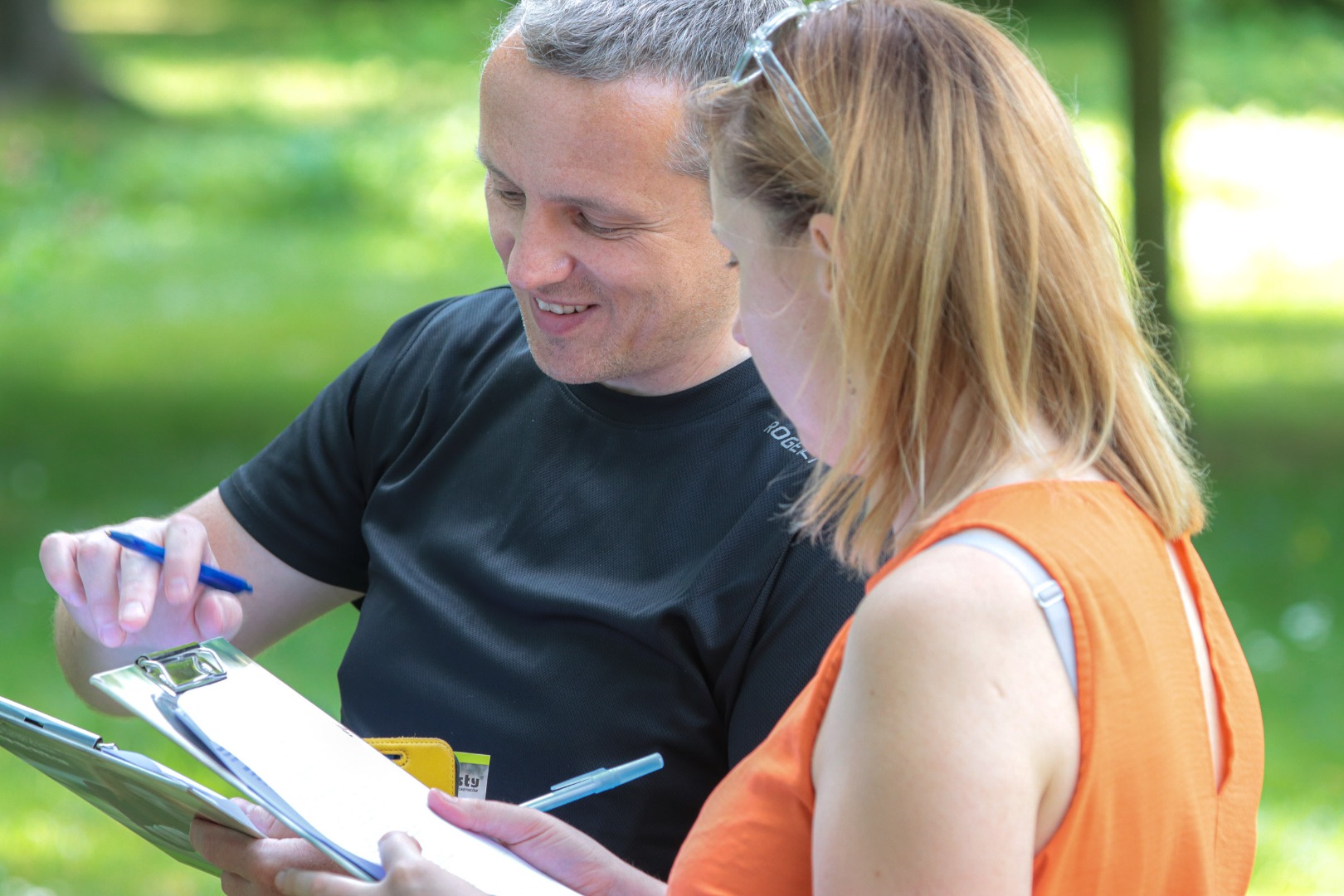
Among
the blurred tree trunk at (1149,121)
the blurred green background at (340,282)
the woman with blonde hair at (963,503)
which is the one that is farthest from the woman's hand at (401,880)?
the blurred tree trunk at (1149,121)

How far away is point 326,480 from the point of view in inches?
84.2

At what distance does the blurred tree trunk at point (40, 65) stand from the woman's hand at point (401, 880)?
15.1 meters

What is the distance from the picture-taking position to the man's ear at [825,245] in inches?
47.6

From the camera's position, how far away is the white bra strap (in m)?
1.06

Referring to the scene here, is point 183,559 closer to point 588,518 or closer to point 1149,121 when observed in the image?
point 588,518

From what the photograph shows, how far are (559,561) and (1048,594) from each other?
2.87 ft

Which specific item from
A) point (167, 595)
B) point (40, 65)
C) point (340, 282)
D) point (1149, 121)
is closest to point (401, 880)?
point (167, 595)

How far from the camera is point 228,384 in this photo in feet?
28.7

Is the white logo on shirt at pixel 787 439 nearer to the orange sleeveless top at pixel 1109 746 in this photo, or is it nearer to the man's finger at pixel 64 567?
the orange sleeveless top at pixel 1109 746

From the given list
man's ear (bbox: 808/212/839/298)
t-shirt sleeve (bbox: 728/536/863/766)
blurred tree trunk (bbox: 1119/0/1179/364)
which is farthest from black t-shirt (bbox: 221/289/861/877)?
blurred tree trunk (bbox: 1119/0/1179/364)

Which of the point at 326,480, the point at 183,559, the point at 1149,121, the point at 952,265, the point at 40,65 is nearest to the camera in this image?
the point at 952,265

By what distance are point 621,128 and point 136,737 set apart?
3452 millimetres

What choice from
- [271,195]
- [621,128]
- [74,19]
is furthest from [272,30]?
[621,128]

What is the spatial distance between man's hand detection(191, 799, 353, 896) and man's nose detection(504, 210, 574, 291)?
0.68 m
